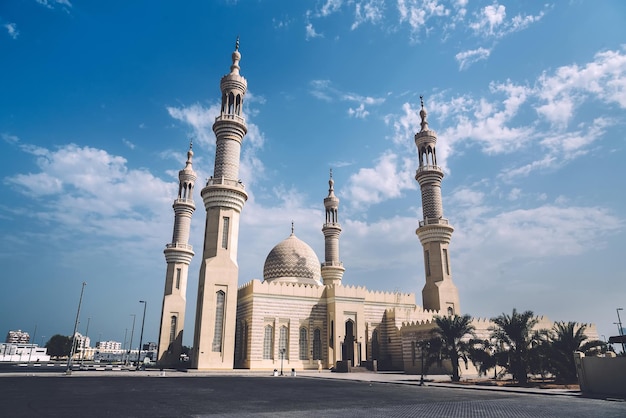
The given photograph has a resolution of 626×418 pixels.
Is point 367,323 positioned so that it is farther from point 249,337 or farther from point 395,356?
point 249,337

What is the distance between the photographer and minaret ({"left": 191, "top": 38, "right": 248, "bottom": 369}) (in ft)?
118

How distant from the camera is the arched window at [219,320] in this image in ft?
118

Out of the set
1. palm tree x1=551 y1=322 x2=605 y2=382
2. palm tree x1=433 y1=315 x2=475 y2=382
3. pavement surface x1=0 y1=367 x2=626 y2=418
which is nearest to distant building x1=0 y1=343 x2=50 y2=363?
pavement surface x1=0 y1=367 x2=626 y2=418

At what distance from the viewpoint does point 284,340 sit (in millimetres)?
40094

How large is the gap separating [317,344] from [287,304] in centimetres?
481

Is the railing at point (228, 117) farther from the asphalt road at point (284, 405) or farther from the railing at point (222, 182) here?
the asphalt road at point (284, 405)

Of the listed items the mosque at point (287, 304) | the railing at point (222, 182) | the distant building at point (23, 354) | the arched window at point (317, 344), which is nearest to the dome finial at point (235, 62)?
the mosque at point (287, 304)

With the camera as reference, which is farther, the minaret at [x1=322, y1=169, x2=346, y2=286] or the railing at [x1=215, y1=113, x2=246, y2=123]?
the minaret at [x1=322, y1=169, x2=346, y2=286]

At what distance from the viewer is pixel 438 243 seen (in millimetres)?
44656

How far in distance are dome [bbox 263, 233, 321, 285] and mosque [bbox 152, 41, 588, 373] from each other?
0.11 m

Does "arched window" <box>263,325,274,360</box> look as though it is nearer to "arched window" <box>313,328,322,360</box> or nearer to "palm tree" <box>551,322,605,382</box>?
"arched window" <box>313,328,322,360</box>

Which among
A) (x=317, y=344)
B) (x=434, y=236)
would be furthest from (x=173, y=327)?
(x=434, y=236)

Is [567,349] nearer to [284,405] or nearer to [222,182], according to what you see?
[284,405]

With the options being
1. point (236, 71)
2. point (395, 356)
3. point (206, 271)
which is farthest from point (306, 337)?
point (236, 71)
